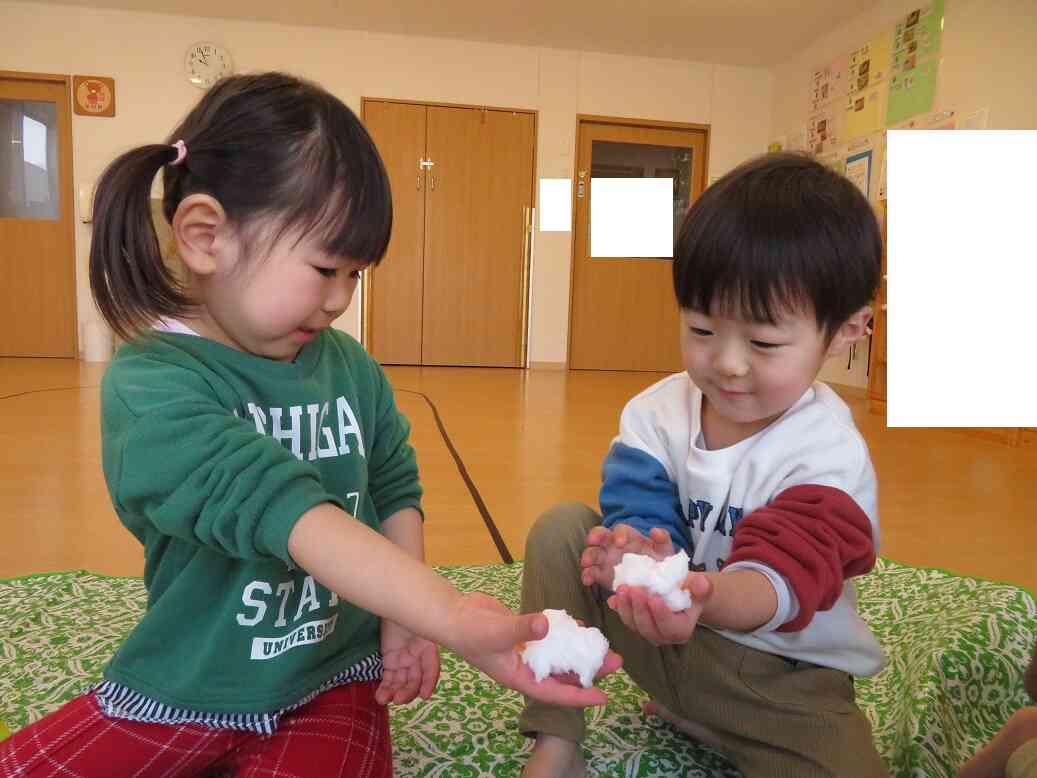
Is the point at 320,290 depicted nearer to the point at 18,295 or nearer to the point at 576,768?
the point at 576,768

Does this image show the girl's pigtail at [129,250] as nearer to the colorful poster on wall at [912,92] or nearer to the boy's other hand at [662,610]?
the boy's other hand at [662,610]

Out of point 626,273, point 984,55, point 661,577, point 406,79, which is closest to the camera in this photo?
point 661,577

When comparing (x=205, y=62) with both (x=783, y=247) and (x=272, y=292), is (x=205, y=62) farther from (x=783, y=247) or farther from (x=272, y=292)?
(x=783, y=247)

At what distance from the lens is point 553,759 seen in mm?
757

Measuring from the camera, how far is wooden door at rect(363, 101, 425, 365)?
5.04m

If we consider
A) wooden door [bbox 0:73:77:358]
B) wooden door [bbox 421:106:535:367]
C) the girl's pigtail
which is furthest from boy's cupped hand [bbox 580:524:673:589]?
wooden door [bbox 0:73:77:358]

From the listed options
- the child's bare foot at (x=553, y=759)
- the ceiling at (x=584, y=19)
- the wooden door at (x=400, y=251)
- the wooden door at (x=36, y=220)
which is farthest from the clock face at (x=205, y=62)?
the child's bare foot at (x=553, y=759)

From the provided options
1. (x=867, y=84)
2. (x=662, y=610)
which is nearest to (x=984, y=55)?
(x=867, y=84)

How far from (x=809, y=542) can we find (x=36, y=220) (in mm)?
5414

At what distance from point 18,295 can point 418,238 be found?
2554 mm

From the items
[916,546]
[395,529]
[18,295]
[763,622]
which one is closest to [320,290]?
[395,529]

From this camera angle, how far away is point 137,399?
1.88 ft

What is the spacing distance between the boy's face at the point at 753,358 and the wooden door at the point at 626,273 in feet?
15.5

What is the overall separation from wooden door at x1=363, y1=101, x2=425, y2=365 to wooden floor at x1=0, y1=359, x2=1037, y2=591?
167 centimetres
